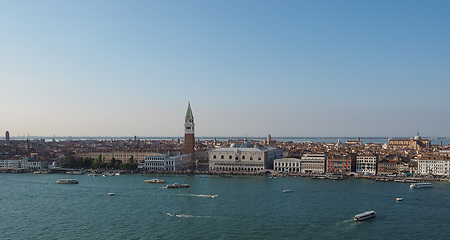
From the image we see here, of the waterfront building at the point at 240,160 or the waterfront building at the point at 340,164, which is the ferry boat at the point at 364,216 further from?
the waterfront building at the point at 240,160

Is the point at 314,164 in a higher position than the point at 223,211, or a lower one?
higher

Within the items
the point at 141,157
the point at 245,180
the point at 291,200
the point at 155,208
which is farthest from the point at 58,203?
the point at 141,157

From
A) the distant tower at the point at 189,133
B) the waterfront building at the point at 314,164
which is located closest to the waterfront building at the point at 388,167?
the waterfront building at the point at 314,164

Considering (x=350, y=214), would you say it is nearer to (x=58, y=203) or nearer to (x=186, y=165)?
(x=58, y=203)

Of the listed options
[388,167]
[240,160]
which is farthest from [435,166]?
[240,160]

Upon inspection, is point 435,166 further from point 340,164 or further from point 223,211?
point 223,211

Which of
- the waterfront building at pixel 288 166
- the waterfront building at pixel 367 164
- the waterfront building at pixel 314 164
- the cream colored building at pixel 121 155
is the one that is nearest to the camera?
the waterfront building at pixel 367 164
